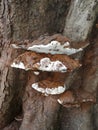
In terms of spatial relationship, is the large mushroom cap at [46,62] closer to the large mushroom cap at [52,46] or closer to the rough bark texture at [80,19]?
the large mushroom cap at [52,46]

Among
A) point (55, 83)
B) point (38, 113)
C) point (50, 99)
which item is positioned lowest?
point (38, 113)

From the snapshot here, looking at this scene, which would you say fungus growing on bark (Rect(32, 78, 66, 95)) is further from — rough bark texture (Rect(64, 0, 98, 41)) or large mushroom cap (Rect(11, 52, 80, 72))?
rough bark texture (Rect(64, 0, 98, 41))

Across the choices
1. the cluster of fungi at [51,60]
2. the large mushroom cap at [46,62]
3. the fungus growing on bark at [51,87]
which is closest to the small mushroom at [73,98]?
the cluster of fungi at [51,60]

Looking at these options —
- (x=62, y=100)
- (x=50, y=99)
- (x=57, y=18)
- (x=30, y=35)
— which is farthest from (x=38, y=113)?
(x=57, y=18)

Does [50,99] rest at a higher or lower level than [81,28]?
lower

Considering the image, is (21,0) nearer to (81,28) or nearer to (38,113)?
(81,28)

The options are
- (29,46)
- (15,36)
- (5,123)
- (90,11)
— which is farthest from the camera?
(5,123)

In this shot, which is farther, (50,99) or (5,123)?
(5,123)

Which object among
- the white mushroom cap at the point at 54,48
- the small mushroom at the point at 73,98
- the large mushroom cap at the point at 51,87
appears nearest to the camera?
the white mushroom cap at the point at 54,48
